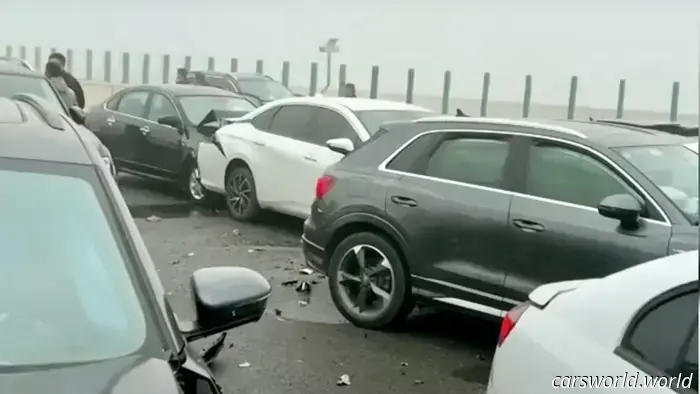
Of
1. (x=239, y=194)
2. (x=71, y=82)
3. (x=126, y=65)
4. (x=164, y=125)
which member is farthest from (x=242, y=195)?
(x=126, y=65)

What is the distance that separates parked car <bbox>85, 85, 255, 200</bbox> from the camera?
11.7 metres

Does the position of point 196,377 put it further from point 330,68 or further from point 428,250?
point 330,68

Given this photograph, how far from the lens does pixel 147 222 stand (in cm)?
1043

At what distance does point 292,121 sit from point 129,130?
3.13 metres

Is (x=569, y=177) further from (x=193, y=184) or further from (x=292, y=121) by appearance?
(x=193, y=184)

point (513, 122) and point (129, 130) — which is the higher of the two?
point (513, 122)

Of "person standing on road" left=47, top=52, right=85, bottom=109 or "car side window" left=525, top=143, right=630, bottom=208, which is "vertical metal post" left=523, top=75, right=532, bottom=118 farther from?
"car side window" left=525, top=143, right=630, bottom=208

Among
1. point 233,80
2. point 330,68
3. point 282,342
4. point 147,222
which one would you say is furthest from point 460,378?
point 330,68

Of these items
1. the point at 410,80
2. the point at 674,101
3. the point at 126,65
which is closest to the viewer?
the point at 674,101

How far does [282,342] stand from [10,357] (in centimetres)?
397

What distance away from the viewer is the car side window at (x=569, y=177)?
567 cm

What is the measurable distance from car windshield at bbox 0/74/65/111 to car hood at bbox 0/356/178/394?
294 inches

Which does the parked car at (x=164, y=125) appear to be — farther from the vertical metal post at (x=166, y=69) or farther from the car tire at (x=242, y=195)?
the vertical metal post at (x=166, y=69)

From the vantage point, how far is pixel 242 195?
10578 mm
